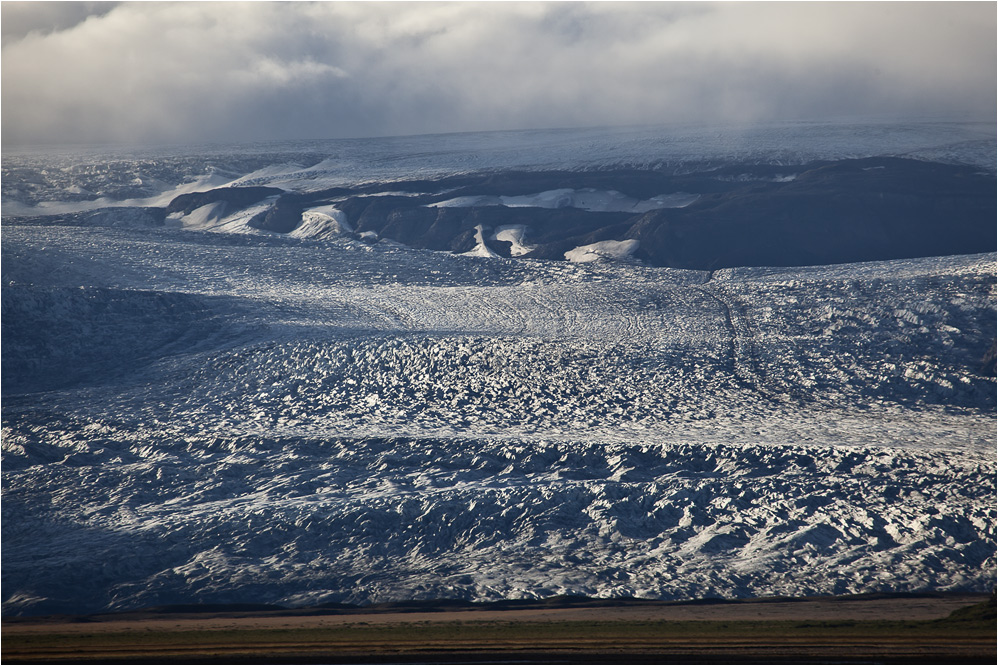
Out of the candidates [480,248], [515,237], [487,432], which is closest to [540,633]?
[487,432]

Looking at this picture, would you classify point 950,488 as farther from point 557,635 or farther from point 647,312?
point 647,312

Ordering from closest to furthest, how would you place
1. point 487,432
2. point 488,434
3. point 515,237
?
point 488,434 → point 487,432 → point 515,237

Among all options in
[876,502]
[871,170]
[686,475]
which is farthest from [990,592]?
[871,170]

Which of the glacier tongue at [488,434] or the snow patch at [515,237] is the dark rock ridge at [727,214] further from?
the glacier tongue at [488,434]

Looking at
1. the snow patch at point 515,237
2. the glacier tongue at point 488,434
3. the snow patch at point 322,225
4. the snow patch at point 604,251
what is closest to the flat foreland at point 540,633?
the glacier tongue at point 488,434

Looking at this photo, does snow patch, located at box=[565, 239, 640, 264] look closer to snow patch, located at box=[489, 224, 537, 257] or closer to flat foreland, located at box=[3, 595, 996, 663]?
snow patch, located at box=[489, 224, 537, 257]

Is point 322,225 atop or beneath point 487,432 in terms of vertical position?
atop

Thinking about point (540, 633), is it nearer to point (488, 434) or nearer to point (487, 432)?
point (488, 434)
